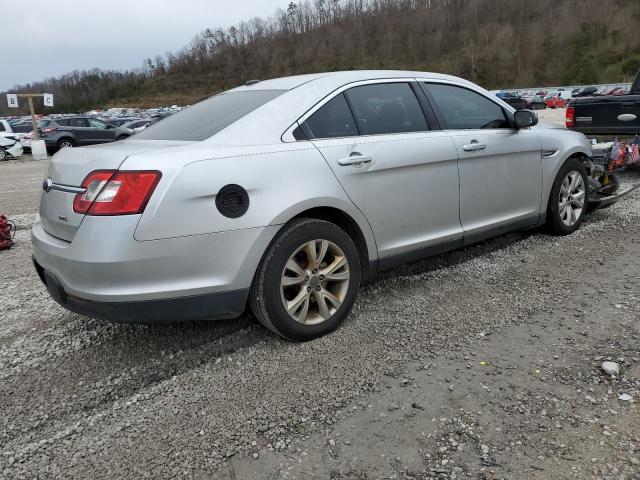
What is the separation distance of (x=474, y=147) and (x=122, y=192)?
98.5 inches

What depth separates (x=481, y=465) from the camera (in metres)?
2.08

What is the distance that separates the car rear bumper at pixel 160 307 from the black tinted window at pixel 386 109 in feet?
4.52

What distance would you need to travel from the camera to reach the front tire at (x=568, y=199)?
4.75 m

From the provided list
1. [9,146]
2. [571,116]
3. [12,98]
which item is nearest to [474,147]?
[571,116]

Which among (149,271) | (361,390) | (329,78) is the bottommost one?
(361,390)

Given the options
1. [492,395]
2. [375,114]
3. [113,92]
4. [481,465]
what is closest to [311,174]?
[375,114]

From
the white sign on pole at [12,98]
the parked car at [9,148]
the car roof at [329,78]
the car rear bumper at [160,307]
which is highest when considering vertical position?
the white sign on pole at [12,98]

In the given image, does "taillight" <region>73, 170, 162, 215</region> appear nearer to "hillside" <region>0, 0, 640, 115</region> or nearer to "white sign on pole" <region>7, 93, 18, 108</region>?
"white sign on pole" <region>7, 93, 18, 108</region>

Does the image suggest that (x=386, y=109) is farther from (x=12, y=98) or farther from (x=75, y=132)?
(x=12, y=98)

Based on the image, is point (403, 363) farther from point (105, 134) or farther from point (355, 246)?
point (105, 134)

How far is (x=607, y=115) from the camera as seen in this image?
7832 millimetres

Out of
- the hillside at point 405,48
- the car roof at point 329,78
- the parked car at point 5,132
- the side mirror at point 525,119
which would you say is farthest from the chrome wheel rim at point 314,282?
the hillside at point 405,48

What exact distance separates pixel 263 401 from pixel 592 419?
147 cm

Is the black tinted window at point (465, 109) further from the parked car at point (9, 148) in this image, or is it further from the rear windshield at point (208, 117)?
the parked car at point (9, 148)
